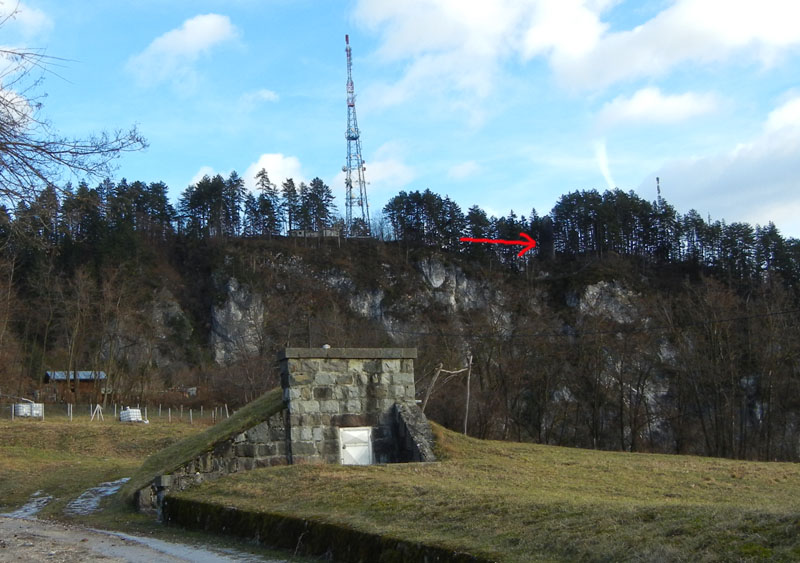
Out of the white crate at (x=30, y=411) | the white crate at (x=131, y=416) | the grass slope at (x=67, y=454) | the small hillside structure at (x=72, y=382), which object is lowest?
the grass slope at (x=67, y=454)

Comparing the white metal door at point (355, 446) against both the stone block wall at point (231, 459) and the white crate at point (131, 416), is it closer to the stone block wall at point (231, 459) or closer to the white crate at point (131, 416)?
→ the stone block wall at point (231, 459)

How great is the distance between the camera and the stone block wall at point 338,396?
1655cm

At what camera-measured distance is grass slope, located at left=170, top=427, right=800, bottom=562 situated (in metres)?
6.72

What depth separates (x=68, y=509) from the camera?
16.4 m

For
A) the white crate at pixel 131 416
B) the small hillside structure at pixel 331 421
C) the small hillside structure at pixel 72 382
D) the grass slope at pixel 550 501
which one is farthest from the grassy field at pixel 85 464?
the small hillside structure at pixel 72 382

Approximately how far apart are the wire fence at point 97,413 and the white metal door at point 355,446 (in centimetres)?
2996

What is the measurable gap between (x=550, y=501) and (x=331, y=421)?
805 cm

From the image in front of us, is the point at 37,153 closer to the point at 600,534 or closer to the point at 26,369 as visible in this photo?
the point at 600,534

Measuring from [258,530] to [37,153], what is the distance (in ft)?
18.5

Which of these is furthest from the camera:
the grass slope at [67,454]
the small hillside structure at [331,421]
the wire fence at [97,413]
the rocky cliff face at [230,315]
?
the rocky cliff face at [230,315]

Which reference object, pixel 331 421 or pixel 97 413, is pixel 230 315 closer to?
pixel 97 413

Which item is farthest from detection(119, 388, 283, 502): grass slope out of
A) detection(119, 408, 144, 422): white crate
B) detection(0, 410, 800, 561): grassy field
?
detection(119, 408, 144, 422): white crate

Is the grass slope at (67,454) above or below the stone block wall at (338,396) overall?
below

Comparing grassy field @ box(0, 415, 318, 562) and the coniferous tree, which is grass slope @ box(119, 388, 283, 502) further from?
the coniferous tree
